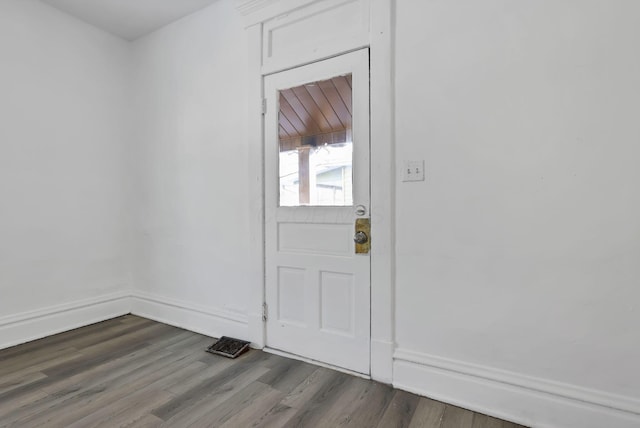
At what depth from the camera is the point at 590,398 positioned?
1.50 m

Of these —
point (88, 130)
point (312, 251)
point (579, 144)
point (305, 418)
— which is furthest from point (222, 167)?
point (579, 144)

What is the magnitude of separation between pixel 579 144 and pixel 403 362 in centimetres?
148

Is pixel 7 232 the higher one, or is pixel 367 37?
pixel 367 37

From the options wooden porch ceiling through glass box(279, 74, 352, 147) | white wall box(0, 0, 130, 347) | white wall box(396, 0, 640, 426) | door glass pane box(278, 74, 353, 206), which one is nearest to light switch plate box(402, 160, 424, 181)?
white wall box(396, 0, 640, 426)

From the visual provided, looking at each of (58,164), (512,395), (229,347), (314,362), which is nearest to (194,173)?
(58,164)

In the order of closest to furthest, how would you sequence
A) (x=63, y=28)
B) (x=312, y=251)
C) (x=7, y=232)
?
(x=312, y=251) → (x=7, y=232) → (x=63, y=28)

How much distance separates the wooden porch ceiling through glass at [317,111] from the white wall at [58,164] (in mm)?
2049

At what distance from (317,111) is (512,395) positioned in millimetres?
2034

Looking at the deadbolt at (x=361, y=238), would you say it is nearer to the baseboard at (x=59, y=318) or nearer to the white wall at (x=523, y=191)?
the white wall at (x=523, y=191)

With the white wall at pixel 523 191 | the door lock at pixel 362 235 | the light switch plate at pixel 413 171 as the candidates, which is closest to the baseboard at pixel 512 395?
the white wall at pixel 523 191

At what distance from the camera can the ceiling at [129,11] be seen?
275 centimetres

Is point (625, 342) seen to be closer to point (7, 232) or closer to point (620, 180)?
point (620, 180)

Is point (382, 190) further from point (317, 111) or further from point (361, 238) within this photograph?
point (317, 111)

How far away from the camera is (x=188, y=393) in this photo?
6.23ft
